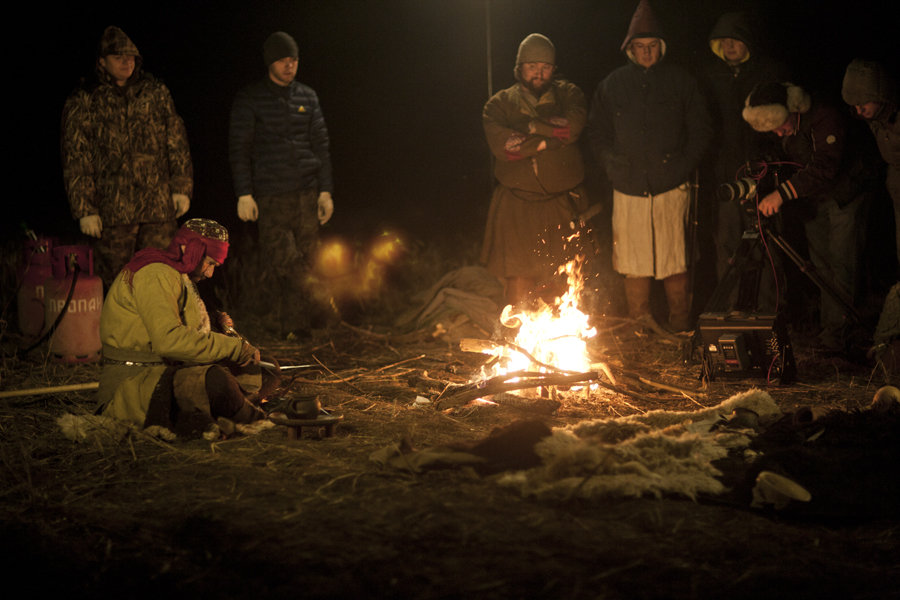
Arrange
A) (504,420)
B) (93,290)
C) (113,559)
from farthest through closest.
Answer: (93,290), (504,420), (113,559)

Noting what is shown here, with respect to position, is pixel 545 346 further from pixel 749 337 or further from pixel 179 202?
pixel 179 202

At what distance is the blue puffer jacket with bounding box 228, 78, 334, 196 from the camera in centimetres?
812

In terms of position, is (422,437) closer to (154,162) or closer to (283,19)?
(154,162)

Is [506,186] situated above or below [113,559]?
above

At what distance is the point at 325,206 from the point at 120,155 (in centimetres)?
198

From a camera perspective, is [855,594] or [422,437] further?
[422,437]

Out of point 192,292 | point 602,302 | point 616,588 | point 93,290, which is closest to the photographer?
point 616,588

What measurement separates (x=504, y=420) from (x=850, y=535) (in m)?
2.35

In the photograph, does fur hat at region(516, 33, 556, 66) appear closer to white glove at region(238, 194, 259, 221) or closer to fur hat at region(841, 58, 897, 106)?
fur hat at region(841, 58, 897, 106)

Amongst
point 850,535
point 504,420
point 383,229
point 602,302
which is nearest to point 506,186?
point 602,302

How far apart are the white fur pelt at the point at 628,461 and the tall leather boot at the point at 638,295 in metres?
3.46

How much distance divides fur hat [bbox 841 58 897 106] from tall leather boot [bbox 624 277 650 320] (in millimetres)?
2448

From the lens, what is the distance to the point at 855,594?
3020 millimetres

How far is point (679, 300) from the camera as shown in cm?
815
